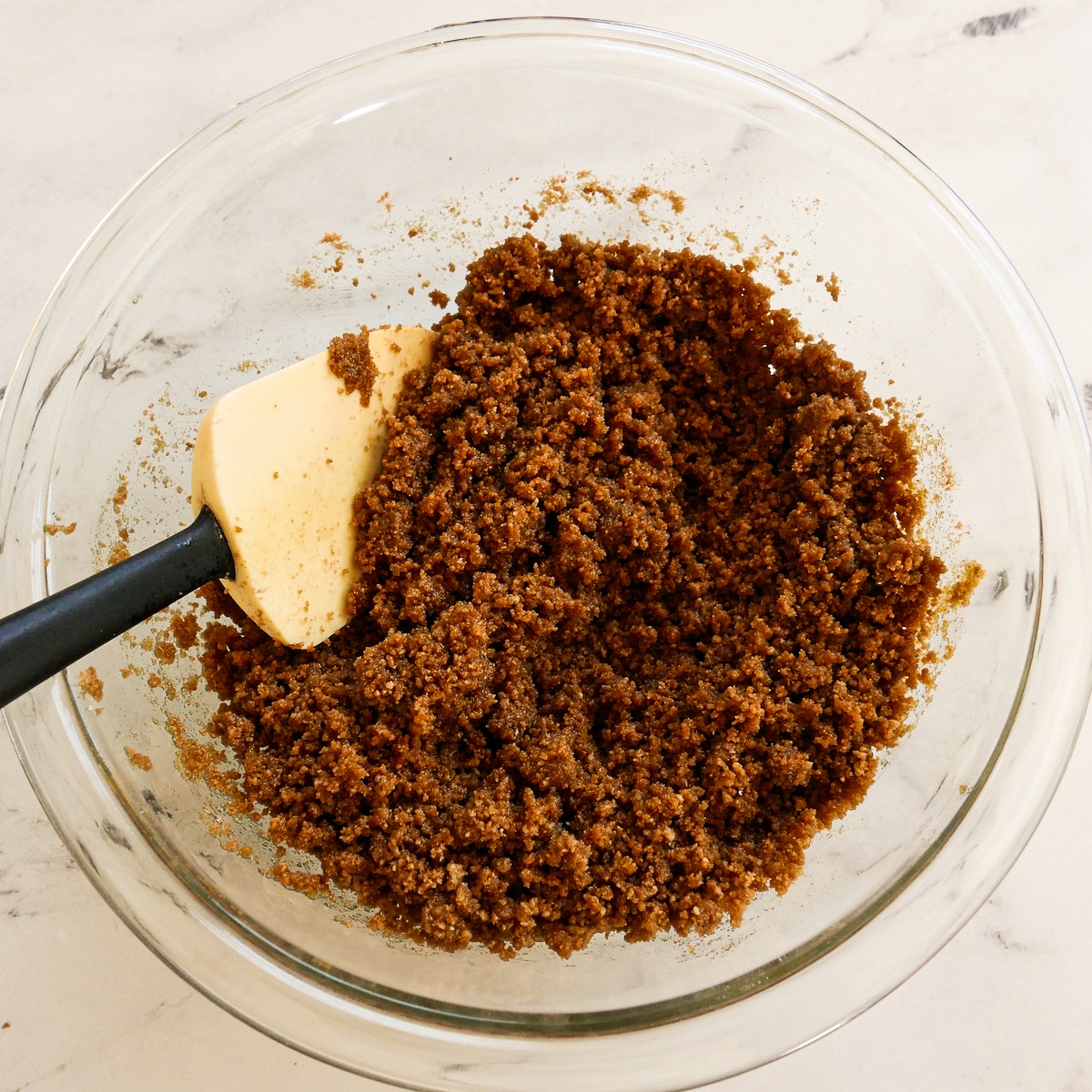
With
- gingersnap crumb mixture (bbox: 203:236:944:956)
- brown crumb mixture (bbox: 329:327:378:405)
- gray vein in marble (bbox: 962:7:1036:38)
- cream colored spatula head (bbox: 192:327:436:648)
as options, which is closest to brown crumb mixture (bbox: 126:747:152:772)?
gingersnap crumb mixture (bbox: 203:236:944:956)

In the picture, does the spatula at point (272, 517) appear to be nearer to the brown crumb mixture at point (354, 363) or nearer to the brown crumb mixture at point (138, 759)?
the brown crumb mixture at point (354, 363)

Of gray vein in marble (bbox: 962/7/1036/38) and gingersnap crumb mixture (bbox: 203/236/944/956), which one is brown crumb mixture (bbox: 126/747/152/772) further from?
gray vein in marble (bbox: 962/7/1036/38)

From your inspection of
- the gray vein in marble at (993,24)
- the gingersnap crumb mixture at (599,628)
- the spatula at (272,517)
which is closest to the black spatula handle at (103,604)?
the spatula at (272,517)

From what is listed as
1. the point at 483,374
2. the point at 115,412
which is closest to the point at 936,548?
the point at 483,374

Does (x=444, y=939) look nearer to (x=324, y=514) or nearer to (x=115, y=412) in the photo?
(x=324, y=514)

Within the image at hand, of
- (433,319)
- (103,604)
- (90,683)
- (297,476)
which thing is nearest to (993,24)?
(433,319)

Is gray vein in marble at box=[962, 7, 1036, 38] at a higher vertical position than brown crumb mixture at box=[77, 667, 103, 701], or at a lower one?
higher
